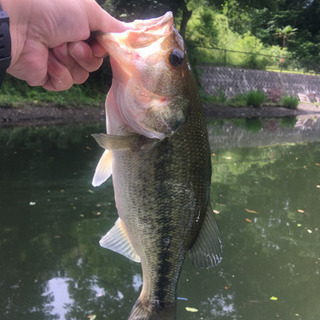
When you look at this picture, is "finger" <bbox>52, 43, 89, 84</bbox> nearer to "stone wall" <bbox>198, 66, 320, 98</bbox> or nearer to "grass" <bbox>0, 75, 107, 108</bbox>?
"grass" <bbox>0, 75, 107, 108</bbox>

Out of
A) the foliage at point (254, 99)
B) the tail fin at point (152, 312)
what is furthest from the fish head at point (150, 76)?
the foliage at point (254, 99)

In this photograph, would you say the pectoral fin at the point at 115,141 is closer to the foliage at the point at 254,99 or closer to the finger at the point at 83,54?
the finger at the point at 83,54

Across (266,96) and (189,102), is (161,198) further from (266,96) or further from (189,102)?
(266,96)

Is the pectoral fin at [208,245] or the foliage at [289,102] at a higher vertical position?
the pectoral fin at [208,245]

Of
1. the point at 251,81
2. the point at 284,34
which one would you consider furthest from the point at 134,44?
the point at 284,34

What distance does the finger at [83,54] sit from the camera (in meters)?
1.63

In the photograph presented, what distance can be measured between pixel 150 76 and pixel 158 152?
12.5 inches

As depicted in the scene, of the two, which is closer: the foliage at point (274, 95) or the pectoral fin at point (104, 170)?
the pectoral fin at point (104, 170)

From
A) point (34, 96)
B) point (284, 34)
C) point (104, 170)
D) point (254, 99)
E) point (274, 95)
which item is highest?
point (104, 170)

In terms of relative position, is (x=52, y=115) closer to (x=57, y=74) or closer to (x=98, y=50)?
(x=57, y=74)

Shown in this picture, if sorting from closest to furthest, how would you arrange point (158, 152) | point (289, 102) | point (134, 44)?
point (134, 44) < point (158, 152) < point (289, 102)

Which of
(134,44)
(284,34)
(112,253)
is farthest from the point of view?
(284,34)

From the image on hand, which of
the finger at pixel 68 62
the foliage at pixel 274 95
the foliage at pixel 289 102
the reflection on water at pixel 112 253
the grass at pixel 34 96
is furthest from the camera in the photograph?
the foliage at pixel 274 95

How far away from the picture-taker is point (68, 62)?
1.76 m
